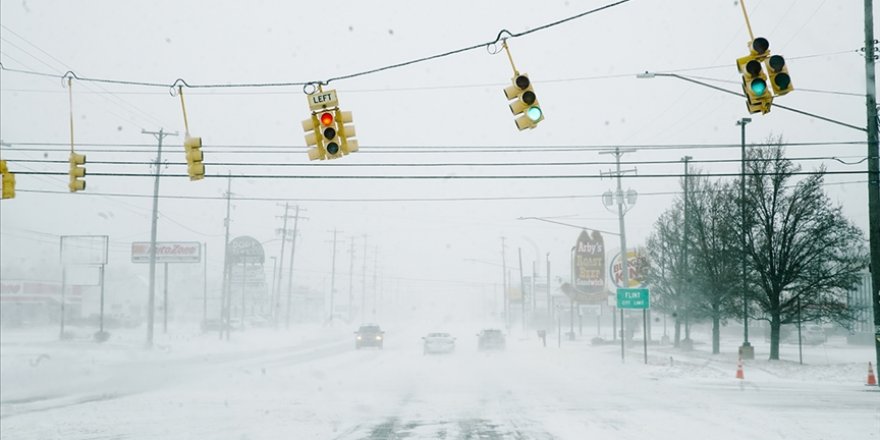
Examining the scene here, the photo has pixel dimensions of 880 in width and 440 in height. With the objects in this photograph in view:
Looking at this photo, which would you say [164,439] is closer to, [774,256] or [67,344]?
[774,256]

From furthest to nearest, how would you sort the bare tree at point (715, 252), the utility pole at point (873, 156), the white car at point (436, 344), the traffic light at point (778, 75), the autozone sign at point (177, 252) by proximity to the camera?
the autozone sign at point (177, 252) < the white car at point (436, 344) < the bare tree at point (715, 252) < the utility pole at point (873, 156) < the traffic light at point (778, 75)

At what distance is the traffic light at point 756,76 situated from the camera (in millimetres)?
12617

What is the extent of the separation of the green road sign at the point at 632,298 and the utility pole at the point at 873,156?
12454 millimetres

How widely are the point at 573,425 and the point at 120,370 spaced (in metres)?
24.5

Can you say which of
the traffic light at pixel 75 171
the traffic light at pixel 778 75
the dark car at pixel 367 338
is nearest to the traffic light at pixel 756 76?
the traffic light at pixel 778 75

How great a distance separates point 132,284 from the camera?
12825 cm

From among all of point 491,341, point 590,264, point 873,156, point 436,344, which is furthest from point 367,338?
point 873,156

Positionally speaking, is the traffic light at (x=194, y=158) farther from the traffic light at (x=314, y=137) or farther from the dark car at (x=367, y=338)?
the dark car at (x=367, y=338)

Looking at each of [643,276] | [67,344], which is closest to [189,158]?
[67,344]

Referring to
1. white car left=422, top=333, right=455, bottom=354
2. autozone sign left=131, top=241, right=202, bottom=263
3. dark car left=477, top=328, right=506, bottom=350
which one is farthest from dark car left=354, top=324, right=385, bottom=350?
autozone sign left=131, top=241, right=202, bottom=263

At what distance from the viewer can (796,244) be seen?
36.1m

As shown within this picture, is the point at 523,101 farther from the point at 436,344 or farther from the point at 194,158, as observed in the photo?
the point at 436,344

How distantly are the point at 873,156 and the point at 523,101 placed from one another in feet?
46.6

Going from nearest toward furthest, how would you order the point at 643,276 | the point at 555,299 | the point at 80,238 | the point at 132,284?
the point at 643,276 → the point at 80,238 → the point at 555,299 → the point at 132,284
